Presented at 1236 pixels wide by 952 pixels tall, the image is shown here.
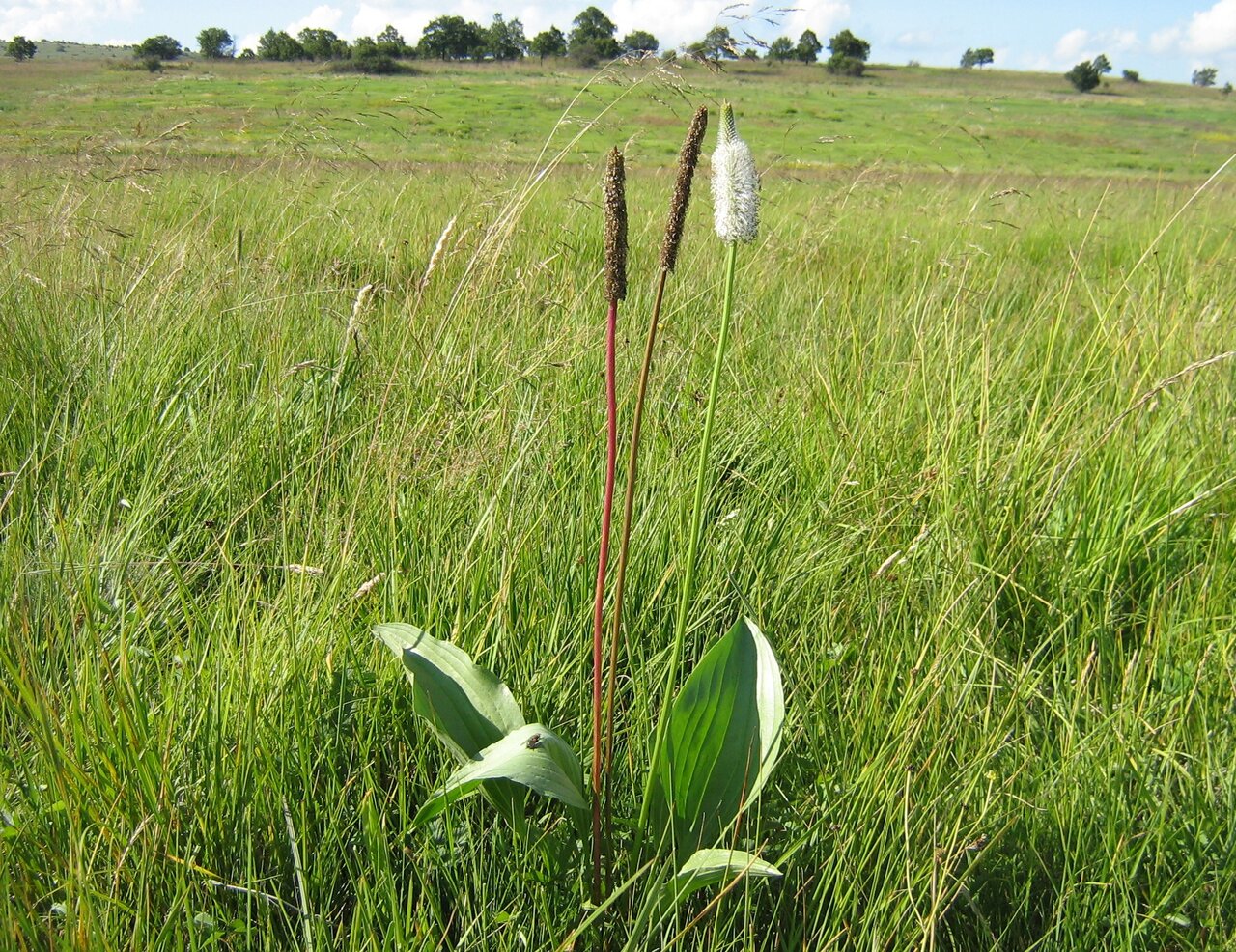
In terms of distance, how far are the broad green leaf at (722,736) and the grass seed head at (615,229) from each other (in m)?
0.38

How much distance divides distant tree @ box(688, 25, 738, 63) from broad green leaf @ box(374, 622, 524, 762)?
1292mm

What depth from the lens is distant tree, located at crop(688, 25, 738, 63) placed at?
1.71 meters

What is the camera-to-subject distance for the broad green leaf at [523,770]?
2.85 ft

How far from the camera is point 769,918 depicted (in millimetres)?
1030

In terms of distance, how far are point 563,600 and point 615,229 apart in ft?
2.12

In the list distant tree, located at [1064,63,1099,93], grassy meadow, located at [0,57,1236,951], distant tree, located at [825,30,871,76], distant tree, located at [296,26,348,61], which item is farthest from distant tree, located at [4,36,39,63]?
distant tree, located at [1064,63,1099,93]

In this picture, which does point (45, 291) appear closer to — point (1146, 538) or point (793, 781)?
point (793, 781)

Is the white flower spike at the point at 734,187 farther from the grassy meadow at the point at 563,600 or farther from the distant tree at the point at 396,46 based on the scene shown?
the distant tree at the point at 396,46

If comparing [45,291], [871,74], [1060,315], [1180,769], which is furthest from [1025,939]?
[871,74]

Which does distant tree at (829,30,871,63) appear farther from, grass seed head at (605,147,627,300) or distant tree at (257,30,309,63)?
grass seed head at (605,147,627,300)

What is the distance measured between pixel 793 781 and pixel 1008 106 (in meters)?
42.7

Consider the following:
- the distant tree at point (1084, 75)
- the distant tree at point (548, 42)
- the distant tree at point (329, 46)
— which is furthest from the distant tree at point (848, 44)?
the distant tree at point (329, 46)

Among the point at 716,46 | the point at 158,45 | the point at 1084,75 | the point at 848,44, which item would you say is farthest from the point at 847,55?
the point at 716,46

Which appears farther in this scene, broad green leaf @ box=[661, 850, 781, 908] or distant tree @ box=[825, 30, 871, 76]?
distant tree @ box=[825, 30, 871, 76]
